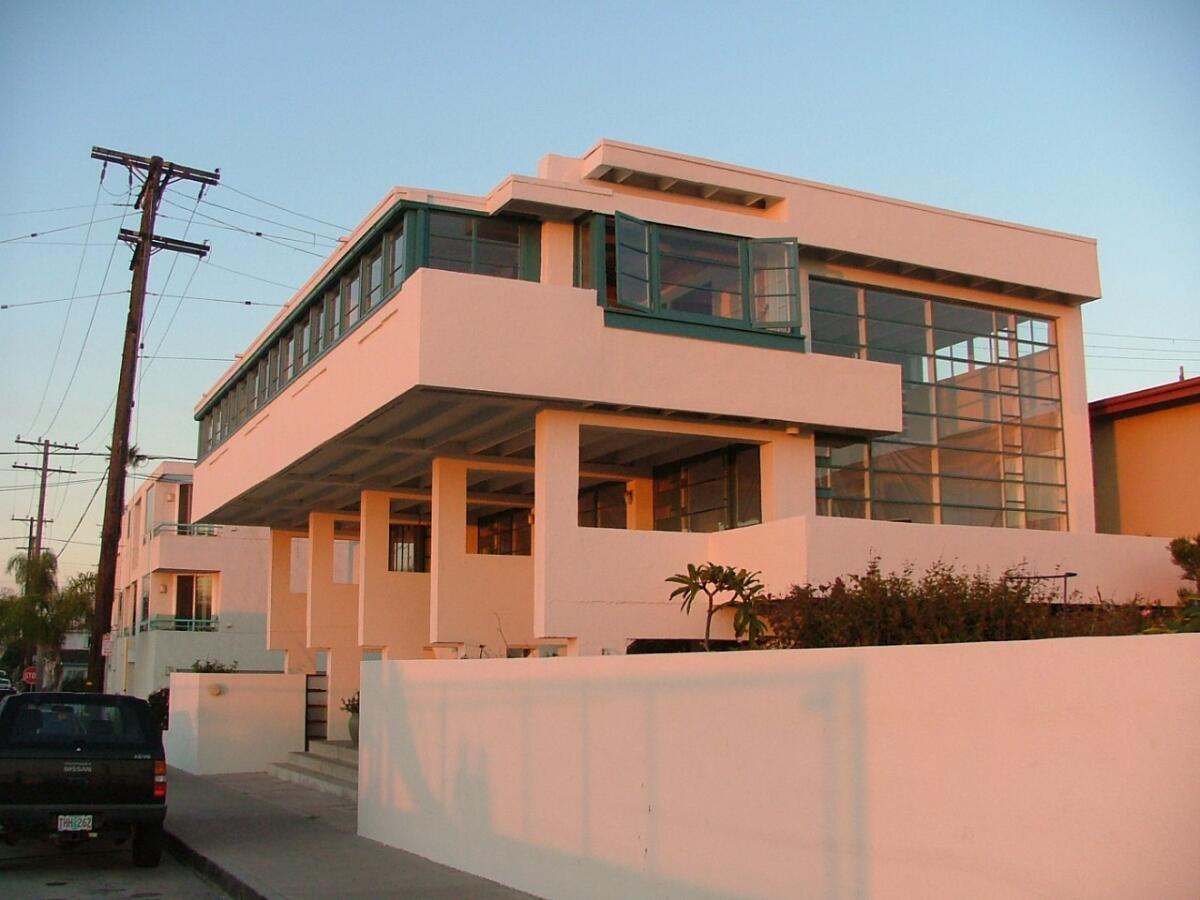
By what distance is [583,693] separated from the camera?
10727 millimetres

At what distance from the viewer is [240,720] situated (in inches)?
1022

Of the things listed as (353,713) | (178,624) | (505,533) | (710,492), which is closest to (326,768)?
(353,713)

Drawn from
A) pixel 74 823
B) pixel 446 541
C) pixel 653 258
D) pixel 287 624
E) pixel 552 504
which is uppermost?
pixel 653 258

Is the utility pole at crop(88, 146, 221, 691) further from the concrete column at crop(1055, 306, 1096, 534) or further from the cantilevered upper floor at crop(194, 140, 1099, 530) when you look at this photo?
the concrete column at crop(1055, 306, 1096, 534)

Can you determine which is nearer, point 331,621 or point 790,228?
point 790,228

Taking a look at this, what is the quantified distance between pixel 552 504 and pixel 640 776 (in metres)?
8.28

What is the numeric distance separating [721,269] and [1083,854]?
14288 mm

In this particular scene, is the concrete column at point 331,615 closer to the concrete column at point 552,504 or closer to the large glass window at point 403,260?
the large glass window at point 403,260

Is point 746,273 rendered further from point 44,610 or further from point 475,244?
point 44,610

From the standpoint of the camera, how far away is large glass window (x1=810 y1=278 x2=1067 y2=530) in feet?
70.9

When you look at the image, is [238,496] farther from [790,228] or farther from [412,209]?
[790,228]

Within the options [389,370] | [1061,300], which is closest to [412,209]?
[389,370]

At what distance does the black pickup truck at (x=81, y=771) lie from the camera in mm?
13070

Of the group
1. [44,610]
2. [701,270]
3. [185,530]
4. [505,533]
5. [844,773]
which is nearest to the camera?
[844,773]
